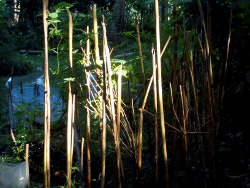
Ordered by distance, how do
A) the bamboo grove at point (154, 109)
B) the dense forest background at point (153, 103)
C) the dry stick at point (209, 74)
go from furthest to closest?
1. the dry stick at point (209, 74)
2. the dense forest background at point (153, 103)
3. the bamboo grove at point (154, 109)

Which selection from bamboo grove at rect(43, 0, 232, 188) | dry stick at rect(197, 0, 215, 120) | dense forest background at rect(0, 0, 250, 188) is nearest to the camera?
bamboo grove at rect(43, 0, 232, 188)

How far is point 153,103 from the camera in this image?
260 centimetres

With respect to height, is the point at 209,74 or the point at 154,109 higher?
the point at 209,74

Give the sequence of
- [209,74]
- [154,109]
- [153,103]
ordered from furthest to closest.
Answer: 1. [153,103]
2. [209,74]
3. [154,109]

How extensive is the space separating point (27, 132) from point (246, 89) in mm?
2109

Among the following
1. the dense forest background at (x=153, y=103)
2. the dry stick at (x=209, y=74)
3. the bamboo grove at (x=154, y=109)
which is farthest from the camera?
the dry stick at (x=209, y=74)

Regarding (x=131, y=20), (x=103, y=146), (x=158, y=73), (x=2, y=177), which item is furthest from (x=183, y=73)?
(x=131, y=20)

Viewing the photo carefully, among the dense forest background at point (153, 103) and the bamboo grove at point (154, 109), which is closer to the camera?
the bamboo grove at point (154, 109)

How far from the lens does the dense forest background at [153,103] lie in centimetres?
211

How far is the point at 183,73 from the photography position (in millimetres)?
2406

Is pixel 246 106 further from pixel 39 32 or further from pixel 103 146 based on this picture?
pixel 39 32

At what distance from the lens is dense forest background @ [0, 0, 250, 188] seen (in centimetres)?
211

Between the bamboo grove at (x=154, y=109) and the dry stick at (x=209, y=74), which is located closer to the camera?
the bamboo grove at (x=154, y=109)

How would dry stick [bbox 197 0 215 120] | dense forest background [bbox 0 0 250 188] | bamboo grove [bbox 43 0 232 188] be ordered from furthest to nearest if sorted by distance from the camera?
dry stick [bbox 197 0 215 120] < dense forest background [bbox 0 0 250 188] < bamboo grove [bbox 43 0 232 188]
